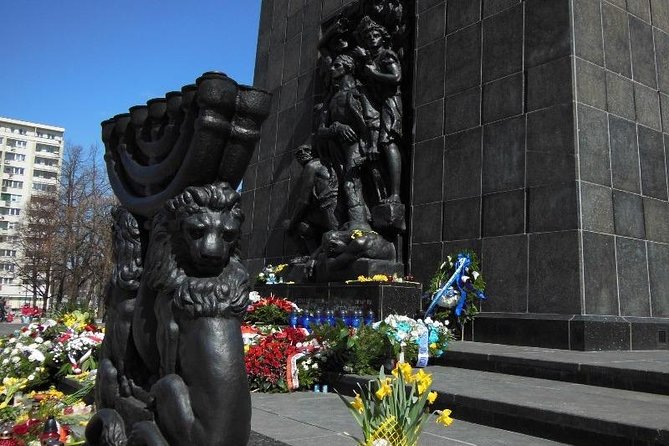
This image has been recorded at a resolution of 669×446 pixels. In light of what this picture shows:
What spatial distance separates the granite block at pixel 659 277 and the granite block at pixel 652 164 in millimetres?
927

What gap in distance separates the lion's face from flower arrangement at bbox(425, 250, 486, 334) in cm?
711

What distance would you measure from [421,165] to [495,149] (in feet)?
6.00

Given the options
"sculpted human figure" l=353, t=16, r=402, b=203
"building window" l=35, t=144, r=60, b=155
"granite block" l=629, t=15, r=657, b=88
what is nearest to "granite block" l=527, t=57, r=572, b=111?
"granite block" l=629, t=15, r=657, b=88

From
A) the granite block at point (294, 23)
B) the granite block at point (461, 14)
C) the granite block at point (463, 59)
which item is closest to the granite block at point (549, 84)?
the granite block at point (463, 59)

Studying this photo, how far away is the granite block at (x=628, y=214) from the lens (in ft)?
30.2

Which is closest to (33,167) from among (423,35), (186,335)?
(423,35)

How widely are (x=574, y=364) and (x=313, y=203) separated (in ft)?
25.3

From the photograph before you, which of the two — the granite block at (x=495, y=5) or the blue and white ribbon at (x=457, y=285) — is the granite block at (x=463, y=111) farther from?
the blue and white ribbon at (x=457, y=285)

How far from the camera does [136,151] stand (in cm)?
455

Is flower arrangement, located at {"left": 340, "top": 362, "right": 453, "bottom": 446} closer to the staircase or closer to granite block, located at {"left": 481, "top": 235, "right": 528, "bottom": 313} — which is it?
the staircase

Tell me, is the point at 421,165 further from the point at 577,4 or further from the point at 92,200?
the point at 92,200

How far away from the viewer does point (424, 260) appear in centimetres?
1119

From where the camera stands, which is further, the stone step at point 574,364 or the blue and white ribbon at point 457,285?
the blue and white ribbon at point 457,285

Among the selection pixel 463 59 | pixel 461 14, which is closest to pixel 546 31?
pixel 463 59
